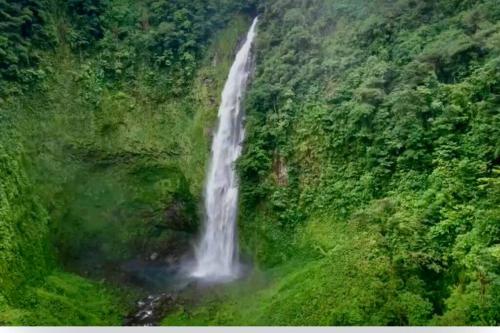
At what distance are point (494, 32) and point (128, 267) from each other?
812 centimetres

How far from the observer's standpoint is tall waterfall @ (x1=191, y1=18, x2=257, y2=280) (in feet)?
34.5

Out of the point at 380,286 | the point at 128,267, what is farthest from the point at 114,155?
the point at 380,286

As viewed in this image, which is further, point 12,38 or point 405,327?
point 12,38

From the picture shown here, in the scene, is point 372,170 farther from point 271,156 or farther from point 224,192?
point 224,192

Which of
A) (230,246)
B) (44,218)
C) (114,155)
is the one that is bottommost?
(230,246)

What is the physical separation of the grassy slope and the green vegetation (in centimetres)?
160

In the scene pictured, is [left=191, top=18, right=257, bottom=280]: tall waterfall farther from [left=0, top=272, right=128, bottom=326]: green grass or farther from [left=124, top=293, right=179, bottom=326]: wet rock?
[left=0, top=272, right=128, bottom=326]: green grass

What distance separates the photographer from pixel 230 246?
34.9ft

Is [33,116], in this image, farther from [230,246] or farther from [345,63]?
[345,63]

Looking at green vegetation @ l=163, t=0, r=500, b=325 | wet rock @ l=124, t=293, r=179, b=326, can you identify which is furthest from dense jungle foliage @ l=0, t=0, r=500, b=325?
wet rock @ l=124, t=293, r=179, b=326

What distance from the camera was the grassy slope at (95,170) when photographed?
9.13m

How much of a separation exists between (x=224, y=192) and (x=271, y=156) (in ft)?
4.70

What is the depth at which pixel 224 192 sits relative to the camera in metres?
11.1

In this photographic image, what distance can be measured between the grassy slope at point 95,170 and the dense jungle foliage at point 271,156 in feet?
0.13
